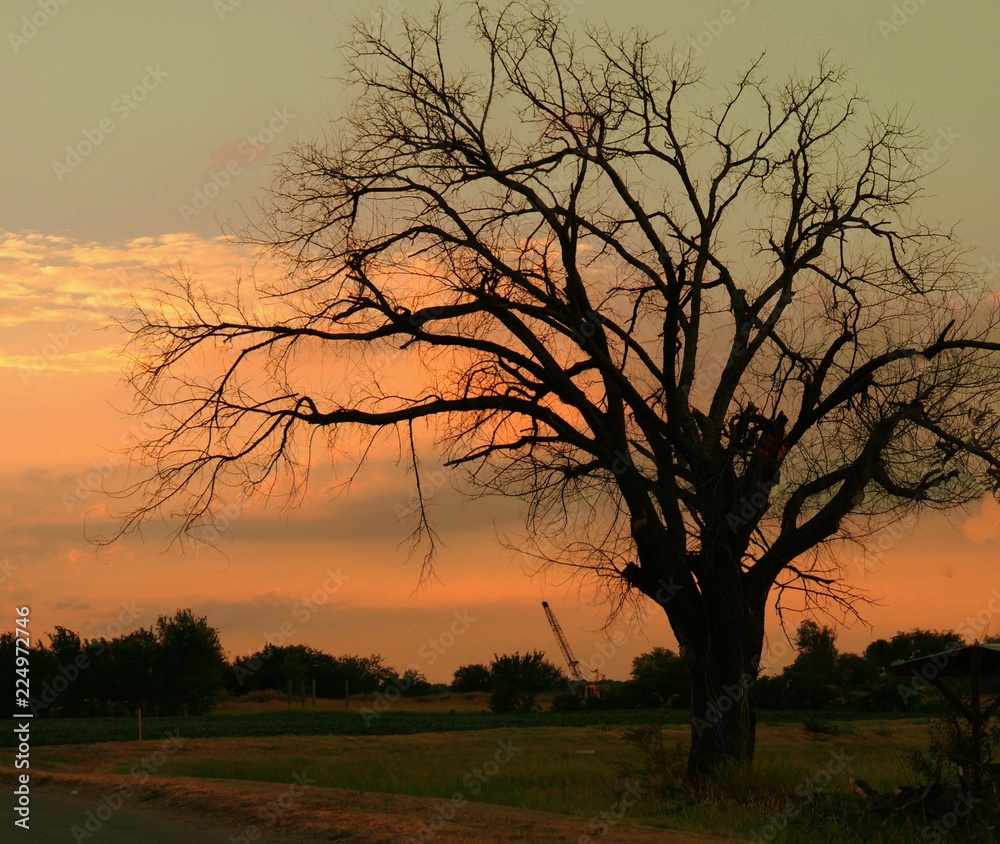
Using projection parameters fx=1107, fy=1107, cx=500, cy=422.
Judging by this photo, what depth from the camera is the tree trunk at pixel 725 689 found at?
18562 millimetres

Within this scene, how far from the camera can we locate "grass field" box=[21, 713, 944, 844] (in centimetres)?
1625

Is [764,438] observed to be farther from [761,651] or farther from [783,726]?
[783,726]

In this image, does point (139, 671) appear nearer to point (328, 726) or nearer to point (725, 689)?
point (328, 726)

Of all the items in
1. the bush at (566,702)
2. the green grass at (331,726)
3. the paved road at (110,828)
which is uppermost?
the bush at (566,702)

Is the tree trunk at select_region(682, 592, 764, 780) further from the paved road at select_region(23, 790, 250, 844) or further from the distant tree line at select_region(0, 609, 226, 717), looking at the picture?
the distant tree line at select_region(0, 609, 226, 717)

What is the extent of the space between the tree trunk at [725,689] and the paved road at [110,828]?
28.2 feet

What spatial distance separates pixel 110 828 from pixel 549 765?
57.6 feet

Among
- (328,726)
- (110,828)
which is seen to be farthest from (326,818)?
(328,726)

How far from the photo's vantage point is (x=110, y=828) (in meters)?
13.2

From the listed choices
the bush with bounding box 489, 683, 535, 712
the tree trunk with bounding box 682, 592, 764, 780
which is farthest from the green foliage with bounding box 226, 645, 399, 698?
the tree trunk with bounding box 682, 592, 764, 780

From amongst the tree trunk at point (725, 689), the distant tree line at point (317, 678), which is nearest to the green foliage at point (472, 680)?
the distant tree line at point (317, 678)

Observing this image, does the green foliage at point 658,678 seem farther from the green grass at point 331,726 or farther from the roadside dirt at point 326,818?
the roadside dirt at point 326,818

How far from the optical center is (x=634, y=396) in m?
18.6

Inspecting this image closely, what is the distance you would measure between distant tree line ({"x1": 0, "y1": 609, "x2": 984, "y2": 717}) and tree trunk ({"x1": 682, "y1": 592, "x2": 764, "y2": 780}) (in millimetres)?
46530
